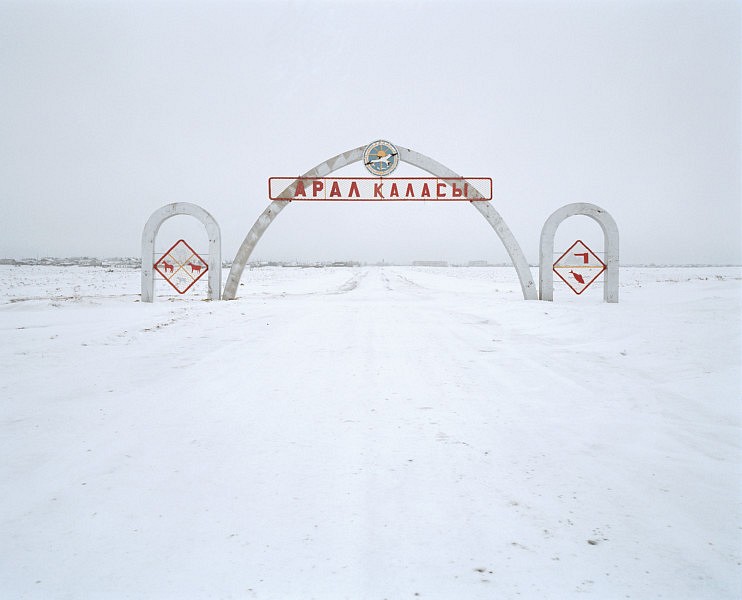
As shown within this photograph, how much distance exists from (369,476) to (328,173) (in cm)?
1501

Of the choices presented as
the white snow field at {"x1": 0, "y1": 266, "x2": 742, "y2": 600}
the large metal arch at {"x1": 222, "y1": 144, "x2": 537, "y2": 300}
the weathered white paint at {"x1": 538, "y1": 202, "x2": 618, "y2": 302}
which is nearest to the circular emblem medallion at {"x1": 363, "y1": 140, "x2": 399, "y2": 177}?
the large metal arch at {"x1": 222, "y1": 144, "x2": 537, "y2": 300}

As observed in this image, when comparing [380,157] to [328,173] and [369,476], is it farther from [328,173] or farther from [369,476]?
[369,476]

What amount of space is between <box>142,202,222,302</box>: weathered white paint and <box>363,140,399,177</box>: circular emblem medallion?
633 centimetres

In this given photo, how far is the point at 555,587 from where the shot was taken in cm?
189

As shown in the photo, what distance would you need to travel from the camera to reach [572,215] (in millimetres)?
15289

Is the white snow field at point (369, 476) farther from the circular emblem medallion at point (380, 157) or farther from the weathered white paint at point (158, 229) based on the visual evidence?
the circular emblem medallion at point (380, 157)

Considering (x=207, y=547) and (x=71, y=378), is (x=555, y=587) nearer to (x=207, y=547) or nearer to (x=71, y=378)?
(x=207, y=547)

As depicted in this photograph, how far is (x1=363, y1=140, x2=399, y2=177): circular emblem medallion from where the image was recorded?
16172 mm

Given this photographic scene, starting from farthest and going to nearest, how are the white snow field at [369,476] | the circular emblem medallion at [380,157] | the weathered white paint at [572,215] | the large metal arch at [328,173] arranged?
the large metal arch at [328,173], the circular emblem medallion at [380,157], the weathered white paint at [572,215], the white snow field at [369,476]

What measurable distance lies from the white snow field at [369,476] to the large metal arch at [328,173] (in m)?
10.1

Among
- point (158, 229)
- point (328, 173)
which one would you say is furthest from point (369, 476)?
point (158, 229)

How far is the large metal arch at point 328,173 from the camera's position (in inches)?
643

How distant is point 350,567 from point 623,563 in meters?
1.33

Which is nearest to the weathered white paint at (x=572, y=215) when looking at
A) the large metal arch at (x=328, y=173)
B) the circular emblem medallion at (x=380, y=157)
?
the large metal arch at (x=328, y=173)
